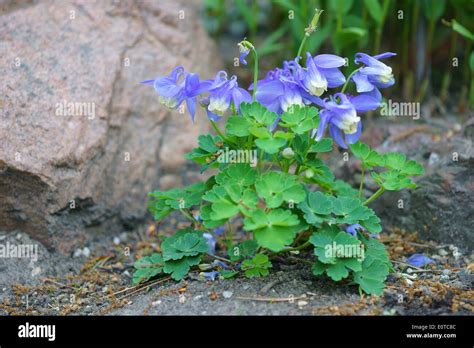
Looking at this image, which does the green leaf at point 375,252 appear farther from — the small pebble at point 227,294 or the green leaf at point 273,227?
the small pebble at point 227,294

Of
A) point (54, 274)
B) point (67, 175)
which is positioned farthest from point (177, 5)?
point (54, 274)

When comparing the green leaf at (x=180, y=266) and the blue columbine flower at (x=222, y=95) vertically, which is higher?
the blue columbine flower at (x=222, y=95)

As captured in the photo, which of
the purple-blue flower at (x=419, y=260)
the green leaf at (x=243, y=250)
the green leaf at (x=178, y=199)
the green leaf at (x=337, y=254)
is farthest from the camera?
the purple-blue flower at (x=419, y=260)

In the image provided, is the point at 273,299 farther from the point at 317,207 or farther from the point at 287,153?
the point at 287,153

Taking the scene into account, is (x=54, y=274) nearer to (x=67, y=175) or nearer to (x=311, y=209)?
(x=67, y=175)

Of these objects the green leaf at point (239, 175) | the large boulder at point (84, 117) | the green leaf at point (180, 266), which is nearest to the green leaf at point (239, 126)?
the green leaf at point (239, 175)

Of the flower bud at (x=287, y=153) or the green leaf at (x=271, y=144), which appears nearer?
the green leaf at (x=271, y=144)
